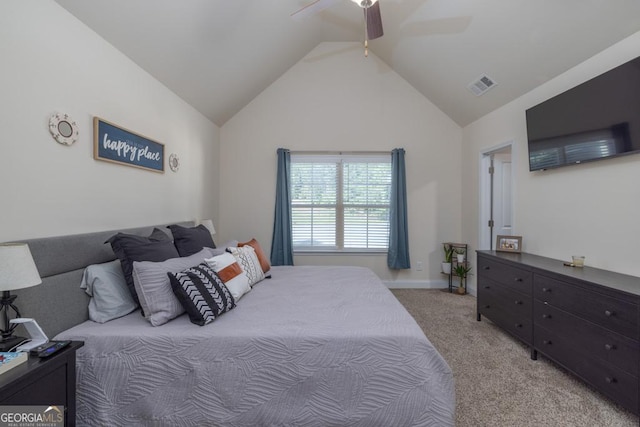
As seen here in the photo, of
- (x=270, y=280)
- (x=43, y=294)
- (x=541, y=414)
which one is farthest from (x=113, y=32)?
(x=541, y=414)

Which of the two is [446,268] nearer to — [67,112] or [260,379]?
[260,379]

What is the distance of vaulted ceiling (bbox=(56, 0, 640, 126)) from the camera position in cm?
207

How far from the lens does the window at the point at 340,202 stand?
438 cm

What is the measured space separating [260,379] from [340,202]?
10.7ft

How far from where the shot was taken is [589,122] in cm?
223

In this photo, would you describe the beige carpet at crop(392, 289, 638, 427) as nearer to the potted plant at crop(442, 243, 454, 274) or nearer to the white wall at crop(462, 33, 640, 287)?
the white wall at crop(462, 33, 640, 287)

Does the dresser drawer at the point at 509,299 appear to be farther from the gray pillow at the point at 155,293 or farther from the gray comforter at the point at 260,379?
the gray pillow at the point at 155,293

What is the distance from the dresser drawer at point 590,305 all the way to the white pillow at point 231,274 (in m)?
2.32

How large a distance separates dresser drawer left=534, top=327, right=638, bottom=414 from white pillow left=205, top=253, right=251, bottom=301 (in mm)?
2345

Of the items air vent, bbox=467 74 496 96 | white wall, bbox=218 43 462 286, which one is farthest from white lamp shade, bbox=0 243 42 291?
air vent, bbox=467 74 496 96

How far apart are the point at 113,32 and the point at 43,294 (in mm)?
1775

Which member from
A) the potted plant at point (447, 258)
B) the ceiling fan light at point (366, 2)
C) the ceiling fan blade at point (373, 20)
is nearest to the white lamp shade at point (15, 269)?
the ceiling fan light at point (366, 2)

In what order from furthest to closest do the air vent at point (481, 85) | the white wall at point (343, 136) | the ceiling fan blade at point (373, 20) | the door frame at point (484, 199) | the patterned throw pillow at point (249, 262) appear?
the white wall at point (343, 136), the door frame at point (484, 199), the air vent at point (481, 85), the patterned throw pillow at point (249, 262), the ceiling fan blade at point (373, 20)

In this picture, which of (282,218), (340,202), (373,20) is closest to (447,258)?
(340,202)
